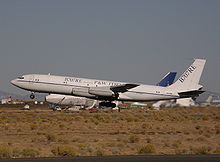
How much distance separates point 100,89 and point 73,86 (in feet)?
12.7

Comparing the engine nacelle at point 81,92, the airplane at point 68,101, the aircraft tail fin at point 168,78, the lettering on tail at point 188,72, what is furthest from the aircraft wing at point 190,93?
the airplane at point 68,101

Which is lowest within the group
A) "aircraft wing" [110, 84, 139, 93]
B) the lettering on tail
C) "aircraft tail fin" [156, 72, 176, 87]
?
"aircraft wing" [110, 84, 139, 93]

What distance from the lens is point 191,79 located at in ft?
196

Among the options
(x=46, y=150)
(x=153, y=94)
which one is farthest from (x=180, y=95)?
(x=46, y=150)

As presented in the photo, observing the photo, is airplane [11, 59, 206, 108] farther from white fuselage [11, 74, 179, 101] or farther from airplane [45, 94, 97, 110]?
airplane [45, 94, 97, 110]

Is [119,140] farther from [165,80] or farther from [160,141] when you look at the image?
[165,80]

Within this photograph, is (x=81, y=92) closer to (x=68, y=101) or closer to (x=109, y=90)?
(x=109, y=90)

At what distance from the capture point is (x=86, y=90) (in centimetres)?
5138

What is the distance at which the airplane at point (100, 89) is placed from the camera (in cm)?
5125

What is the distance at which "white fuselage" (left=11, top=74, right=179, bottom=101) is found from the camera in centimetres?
5119

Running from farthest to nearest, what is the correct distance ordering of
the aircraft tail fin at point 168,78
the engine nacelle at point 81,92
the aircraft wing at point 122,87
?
the aircraft tail fin at point 168,78 < the aircraft wing at point 122,87 < the engine nacelle at point 81,92

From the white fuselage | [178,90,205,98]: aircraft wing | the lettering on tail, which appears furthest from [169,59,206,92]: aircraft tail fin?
the white fuselage

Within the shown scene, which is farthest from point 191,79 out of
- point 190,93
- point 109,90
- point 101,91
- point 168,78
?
point 168,78

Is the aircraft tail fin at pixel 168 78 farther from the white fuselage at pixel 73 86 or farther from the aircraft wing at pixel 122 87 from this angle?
the aircraft wing at pixel 122 87
